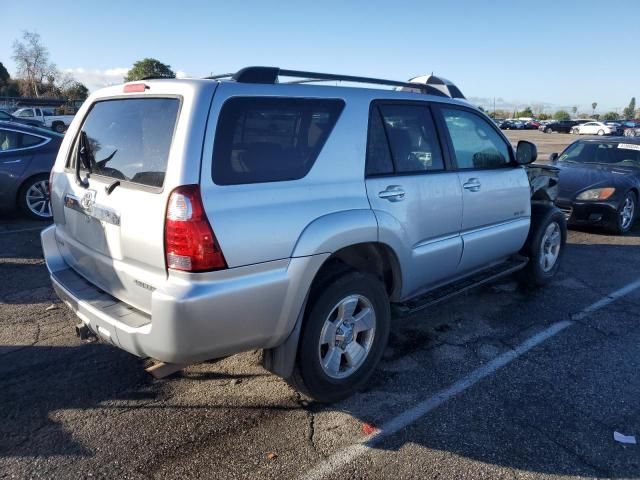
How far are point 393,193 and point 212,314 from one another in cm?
152

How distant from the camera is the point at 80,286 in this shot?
10.4 ft

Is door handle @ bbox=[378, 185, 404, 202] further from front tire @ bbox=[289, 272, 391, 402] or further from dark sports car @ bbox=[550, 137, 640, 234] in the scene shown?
dark sports car @ bbox=[550, 137, 640, 234]

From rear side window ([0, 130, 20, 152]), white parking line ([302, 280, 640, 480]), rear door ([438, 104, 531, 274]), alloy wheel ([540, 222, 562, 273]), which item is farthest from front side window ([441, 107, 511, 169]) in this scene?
rear side window ([0, 130, 20, 152])

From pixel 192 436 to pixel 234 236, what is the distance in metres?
1.21

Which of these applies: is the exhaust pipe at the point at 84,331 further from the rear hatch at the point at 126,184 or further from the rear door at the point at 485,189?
the rear door at the point at 485,189

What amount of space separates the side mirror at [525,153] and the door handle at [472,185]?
0.86 m

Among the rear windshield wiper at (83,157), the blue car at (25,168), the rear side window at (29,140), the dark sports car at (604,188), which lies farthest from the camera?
the rear side window at (29,140)

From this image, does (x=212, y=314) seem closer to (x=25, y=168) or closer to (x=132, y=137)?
(x=132, y=137)

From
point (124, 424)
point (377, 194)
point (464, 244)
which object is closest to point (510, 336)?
point (464, 244)

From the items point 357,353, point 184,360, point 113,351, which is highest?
point 184,360

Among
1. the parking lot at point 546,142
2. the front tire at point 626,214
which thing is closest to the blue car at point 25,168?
the front tire at point 626,214

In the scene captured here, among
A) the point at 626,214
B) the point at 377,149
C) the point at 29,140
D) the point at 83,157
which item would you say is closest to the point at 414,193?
the point at 377,149

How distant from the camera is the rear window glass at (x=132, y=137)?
2.62 m

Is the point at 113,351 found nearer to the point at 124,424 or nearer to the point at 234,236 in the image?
the point at 124,424
